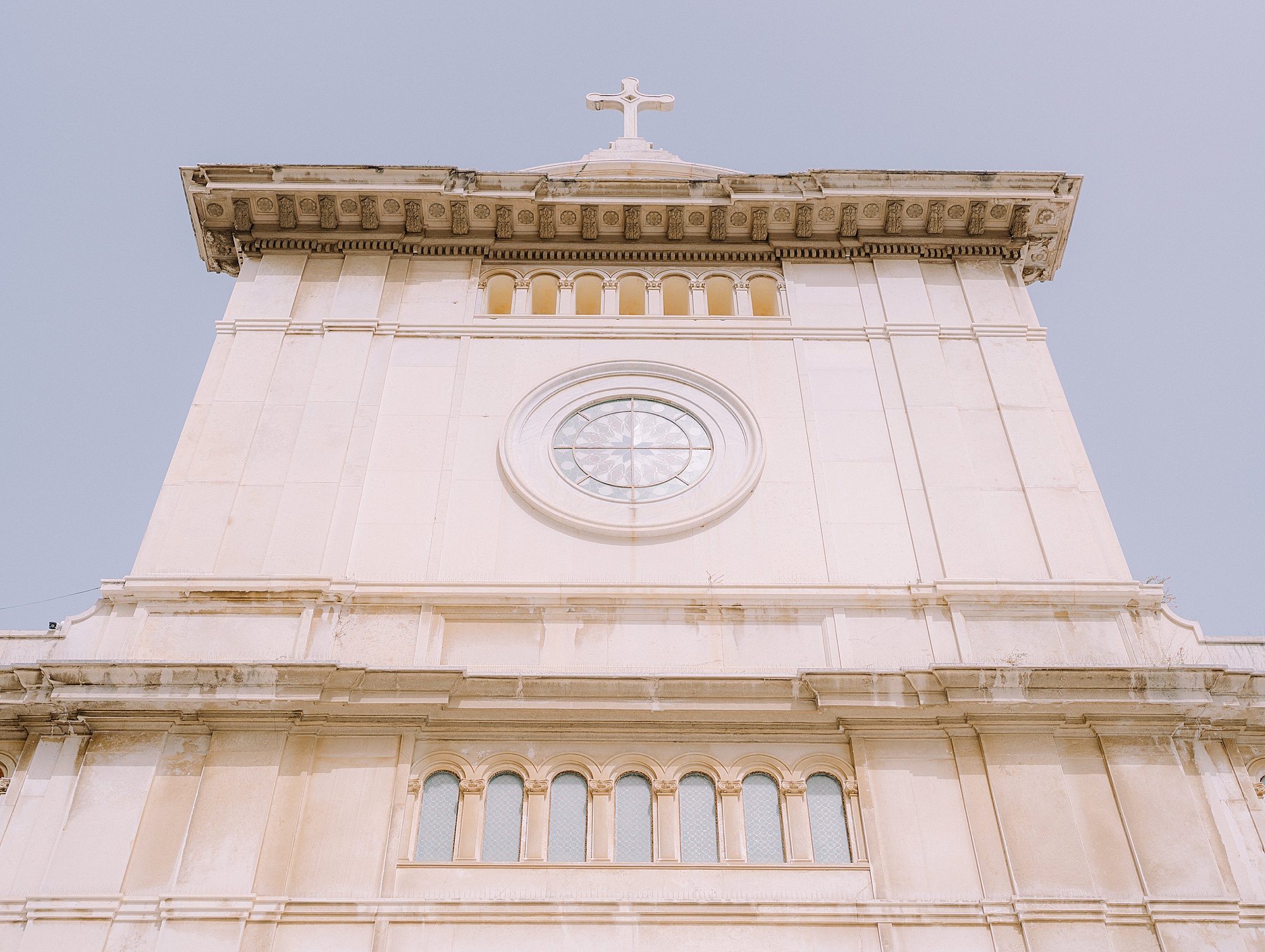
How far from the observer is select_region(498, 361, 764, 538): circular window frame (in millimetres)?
14297

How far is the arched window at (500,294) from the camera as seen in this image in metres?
18.0

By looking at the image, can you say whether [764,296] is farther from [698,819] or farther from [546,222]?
[698,819]

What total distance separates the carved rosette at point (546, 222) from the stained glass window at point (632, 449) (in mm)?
3804

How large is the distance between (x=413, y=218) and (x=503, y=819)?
10.4 metres

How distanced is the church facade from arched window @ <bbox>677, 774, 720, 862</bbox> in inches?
1.3

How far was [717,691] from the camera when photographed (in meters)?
12.0

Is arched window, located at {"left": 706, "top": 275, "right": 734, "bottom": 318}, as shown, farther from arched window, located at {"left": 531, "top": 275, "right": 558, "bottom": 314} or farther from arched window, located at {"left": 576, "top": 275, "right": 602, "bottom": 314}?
arched window, located at {"left": 531, "top": 275, "right": 558, "bottom": 314}

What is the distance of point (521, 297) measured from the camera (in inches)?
699

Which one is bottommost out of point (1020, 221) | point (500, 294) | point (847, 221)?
point (500, 294)

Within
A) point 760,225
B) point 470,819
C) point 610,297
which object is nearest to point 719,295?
point 760,225

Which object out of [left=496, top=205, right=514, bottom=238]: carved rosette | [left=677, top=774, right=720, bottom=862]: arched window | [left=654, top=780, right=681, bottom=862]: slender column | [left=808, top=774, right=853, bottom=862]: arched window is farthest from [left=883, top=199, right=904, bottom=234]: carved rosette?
[left=654, top=780, right=681, bottom=862]: slender column

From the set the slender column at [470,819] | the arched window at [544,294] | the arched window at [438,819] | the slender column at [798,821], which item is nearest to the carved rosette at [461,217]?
the arched window at [544,294]

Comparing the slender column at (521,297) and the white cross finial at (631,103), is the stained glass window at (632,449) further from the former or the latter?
the white cross finial at (631,103)

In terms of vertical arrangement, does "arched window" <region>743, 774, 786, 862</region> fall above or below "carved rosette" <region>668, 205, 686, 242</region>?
below
